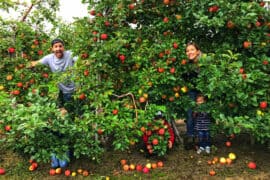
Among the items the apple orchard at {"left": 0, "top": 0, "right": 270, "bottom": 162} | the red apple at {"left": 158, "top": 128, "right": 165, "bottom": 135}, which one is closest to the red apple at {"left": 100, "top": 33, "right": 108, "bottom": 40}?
the apple orchard at {"left": 0, "top": 0, "right": 270, "bottom": 162}

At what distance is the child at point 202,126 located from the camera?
190 inches

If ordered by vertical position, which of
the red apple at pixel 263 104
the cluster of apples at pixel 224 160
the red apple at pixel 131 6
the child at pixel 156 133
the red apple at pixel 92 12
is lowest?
the cluster of apples at pixel 224 160

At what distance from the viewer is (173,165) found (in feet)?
15.6

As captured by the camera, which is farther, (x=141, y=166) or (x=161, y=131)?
(x=141, y=166)

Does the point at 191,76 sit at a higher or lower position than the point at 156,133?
higher

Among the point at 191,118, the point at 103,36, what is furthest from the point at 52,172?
the point at 191,118

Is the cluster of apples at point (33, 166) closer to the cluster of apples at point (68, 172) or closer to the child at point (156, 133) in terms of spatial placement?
the cluster of apples at point (68, 172)

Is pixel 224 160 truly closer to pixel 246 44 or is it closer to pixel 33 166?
pixel 246 44

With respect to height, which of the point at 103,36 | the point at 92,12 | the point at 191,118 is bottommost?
the point at 191,118

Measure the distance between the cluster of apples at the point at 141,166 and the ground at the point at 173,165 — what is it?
6 cm

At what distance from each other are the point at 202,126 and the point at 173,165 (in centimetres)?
74

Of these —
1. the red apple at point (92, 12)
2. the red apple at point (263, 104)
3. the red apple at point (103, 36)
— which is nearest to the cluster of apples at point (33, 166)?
the red apple at point (103, 36)

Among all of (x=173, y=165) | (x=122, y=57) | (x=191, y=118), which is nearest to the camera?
(x=122, y=57)

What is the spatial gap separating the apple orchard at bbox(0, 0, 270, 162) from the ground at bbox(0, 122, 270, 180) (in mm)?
316
